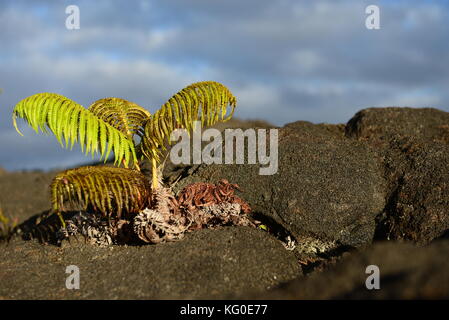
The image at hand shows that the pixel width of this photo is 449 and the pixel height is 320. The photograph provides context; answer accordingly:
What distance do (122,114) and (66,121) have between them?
844mm

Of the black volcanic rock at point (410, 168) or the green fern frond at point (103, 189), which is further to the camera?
the black volcanic rock at point (410, 168)

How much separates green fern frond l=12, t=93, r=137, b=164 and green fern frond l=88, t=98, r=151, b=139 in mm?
362

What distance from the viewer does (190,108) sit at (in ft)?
21.0

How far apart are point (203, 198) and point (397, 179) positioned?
9.14 feet

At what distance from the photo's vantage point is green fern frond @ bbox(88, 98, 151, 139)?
6973 mm

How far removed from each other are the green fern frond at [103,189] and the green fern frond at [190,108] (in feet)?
2.05

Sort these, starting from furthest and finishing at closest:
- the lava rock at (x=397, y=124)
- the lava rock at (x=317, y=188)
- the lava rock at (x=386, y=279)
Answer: the lava rock at (x=397, y=124)
the lava rock at (x=317, y=188)
the lava rock at (x=386, y=279)

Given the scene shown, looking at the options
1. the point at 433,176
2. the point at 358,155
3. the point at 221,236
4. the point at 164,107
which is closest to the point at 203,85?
the point at 164,107

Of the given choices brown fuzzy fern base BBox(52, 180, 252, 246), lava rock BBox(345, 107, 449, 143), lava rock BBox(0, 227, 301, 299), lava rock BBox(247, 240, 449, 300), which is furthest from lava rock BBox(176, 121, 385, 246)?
lava rock BBox(247, 240, 449, 300)

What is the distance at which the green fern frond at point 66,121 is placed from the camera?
20.7 feet

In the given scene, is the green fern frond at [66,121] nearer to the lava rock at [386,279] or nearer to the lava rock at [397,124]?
the lava rock at [386,279]

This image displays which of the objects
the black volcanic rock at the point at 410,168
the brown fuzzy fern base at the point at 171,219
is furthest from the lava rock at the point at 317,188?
the brown fuzzy fern base at the point at 171,219

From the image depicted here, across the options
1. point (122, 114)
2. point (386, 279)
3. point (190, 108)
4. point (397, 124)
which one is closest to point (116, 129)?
point (122, 114)

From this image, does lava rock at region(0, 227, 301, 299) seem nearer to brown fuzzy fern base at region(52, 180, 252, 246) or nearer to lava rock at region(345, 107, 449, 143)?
brown fuzzy fern base at region(52, 180, 252, 246)
